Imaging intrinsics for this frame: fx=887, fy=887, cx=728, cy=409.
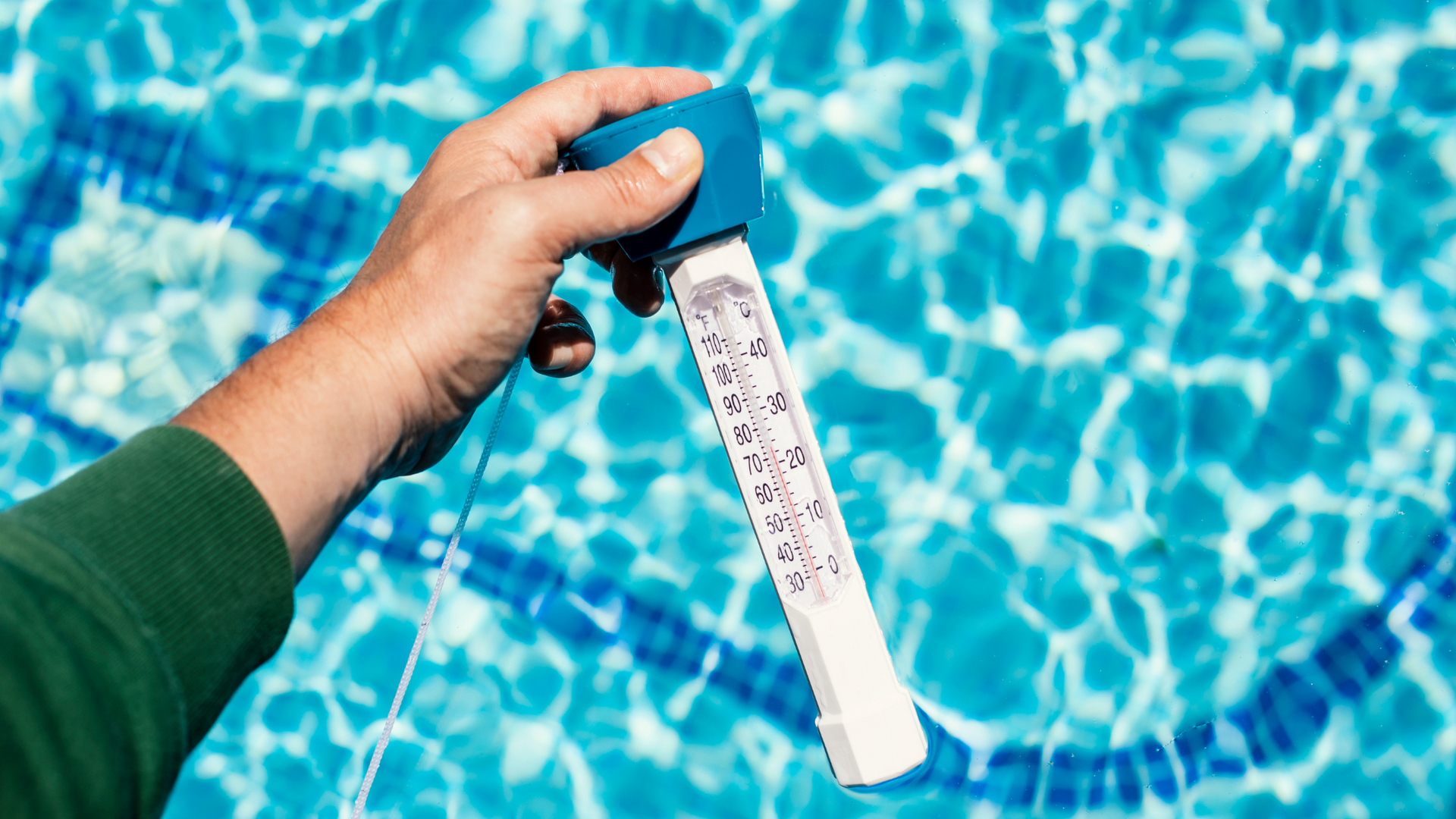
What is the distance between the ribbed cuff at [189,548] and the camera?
912mm

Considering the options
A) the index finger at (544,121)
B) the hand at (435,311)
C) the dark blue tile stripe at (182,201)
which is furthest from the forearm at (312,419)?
the dark blue tile stripe at (182,201)

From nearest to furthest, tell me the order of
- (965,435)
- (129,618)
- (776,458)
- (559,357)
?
(129,618), (776,458), (559,357), (965,435)

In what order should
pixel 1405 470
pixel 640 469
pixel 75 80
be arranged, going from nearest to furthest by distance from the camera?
pixel 1405 470
pixel 640 469
pixel 75 80

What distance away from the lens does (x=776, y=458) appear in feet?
4.02

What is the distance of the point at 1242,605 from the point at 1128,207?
83cm

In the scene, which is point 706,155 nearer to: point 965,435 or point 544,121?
point 544,121

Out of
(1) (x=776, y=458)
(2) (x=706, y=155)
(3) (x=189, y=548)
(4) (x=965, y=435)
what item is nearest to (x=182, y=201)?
Result: (3) (x=189, y=548)

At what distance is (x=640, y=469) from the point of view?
1.90m

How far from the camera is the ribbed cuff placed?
0.91m

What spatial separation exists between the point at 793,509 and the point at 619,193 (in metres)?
0.48

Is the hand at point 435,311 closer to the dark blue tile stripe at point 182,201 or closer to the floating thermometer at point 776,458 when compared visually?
the floating thermometer at point 776,458

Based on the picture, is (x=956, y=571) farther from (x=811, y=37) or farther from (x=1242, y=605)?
(x=811, y=37)

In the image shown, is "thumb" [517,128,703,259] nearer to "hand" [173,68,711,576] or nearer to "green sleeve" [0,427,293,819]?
"hand" [173,68,711,576]

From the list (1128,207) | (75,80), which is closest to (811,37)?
(1128,207)
